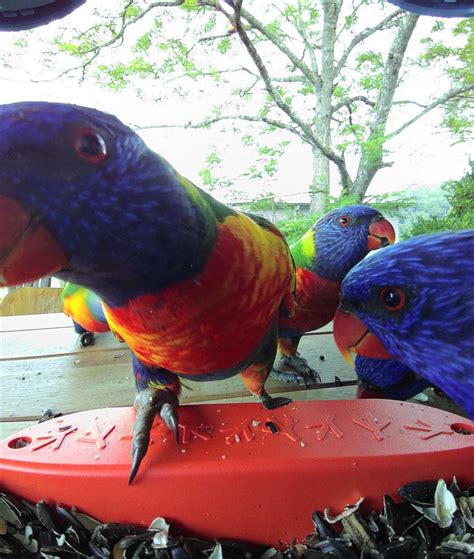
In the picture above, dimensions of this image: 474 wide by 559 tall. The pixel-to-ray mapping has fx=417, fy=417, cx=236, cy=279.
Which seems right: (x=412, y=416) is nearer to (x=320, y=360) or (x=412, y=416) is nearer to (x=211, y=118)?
(x=320, y=360)

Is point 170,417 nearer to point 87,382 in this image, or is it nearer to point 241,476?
point 241,476

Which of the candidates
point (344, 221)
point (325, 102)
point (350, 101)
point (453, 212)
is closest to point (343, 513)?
point (344, 221)

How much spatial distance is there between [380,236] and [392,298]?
47 cm

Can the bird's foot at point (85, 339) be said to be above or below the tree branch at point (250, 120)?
below

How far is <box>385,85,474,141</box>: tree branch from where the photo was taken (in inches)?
92.5

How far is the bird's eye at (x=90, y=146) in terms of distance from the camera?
36 centimetres

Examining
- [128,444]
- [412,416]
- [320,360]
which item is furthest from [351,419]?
[320,360]

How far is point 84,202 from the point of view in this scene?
36cm

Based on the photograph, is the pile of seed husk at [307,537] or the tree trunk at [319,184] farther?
the tree trunk at [319,184]

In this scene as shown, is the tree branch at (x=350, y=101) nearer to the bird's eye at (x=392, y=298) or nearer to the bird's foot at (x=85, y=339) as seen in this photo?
the bird's foot at (x=85, y=339)

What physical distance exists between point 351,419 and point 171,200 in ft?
1.29

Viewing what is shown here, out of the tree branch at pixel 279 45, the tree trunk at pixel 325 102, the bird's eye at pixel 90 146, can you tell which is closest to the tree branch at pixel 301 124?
the tree trunk at pixel 325 102

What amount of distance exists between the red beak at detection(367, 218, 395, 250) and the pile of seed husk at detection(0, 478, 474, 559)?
600 mm

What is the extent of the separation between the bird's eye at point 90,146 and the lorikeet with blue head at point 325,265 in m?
0.62
